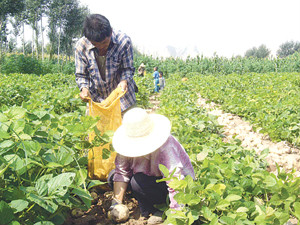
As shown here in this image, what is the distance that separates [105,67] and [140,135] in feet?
4.52

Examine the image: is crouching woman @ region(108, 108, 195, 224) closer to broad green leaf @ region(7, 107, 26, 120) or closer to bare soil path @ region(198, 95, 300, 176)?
broad green leaf @ region(7, 107, 26, 120)

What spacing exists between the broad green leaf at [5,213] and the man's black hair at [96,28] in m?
1.71

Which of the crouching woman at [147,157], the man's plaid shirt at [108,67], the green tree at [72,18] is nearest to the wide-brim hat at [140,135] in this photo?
the crouching woman at [147,157]

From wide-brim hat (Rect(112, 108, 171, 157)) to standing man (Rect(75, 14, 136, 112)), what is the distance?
1010mm

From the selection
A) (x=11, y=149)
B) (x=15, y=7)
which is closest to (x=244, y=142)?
(x=11, y=149)

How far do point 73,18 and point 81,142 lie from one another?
1671 inches

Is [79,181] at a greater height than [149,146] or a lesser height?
lesser

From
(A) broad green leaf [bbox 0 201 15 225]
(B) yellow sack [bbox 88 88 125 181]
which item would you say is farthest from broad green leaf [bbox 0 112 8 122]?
(B) yellow sack [bbox 88 88 125 181]

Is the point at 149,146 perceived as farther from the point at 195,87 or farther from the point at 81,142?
the point at 195,87

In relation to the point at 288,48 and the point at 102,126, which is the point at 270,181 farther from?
the point at 288,48

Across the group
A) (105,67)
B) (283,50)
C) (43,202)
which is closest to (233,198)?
(43,202)

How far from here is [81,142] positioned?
189 cm

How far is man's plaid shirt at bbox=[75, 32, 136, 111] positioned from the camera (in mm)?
2751

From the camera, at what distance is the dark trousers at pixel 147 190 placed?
202 cm
